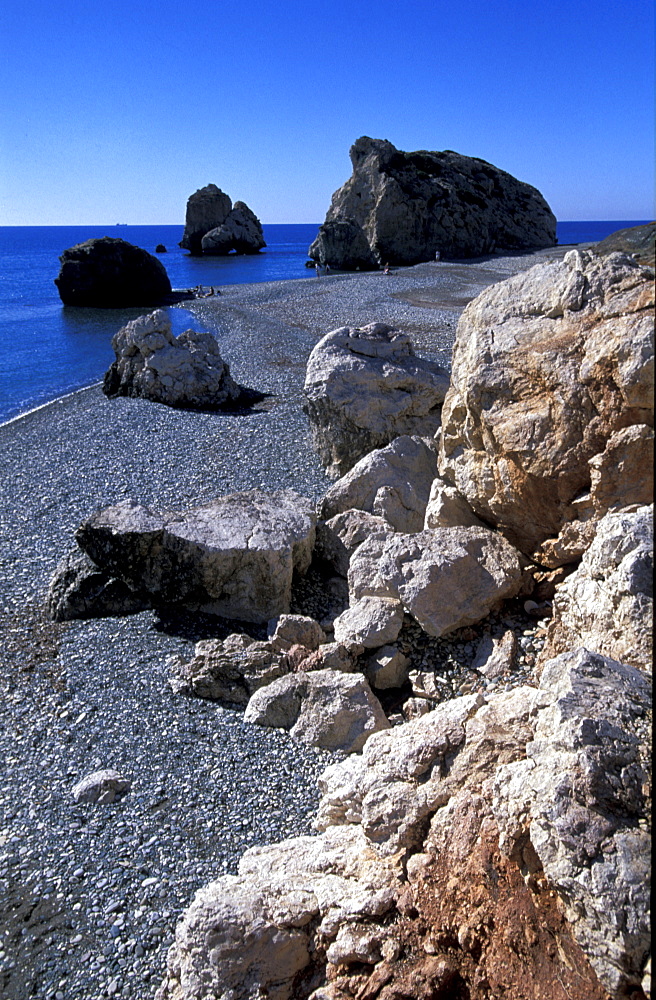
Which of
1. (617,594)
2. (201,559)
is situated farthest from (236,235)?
(617,594)

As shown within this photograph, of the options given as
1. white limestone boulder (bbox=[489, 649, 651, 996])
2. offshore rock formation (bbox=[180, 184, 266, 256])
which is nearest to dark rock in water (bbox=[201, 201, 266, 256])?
offshore rock formation (bbox=[180, 184, 266, 256])

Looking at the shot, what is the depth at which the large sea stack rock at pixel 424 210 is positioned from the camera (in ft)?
222

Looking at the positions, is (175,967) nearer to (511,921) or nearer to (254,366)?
(511,921)

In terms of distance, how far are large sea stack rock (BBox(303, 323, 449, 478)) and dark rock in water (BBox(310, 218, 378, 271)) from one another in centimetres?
5931

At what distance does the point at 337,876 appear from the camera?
4.85 metres

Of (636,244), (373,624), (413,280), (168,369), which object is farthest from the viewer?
(413,280)

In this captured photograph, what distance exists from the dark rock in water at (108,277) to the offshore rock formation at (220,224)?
47780 mm

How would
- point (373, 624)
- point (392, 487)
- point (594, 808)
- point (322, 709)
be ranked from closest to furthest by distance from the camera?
point (594, 808)
point (322, 709)
point (373, 624)
point (392, 487)

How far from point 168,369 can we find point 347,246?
54418 mm

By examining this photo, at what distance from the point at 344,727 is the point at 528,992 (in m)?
3.91

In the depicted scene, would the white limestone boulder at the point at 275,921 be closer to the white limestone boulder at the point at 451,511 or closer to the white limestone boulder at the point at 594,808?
the white limestone boulder at the point at 594,808

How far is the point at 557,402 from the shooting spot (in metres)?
6.63

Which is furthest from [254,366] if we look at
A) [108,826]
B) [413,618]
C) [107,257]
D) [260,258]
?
[260,258]

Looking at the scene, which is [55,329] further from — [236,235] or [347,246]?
[236,235]
